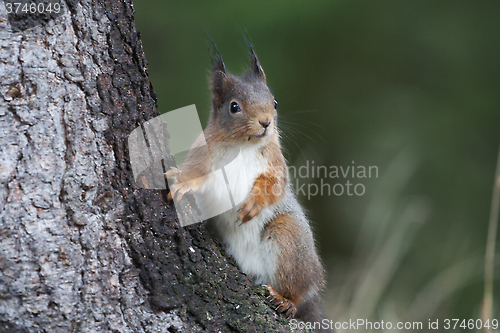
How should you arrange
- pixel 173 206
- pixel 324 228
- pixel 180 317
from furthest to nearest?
pixel 324 228
pixel 173 206
pixel 180 317

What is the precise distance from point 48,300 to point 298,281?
874mm

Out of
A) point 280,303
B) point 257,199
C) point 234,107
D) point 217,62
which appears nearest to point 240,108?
point 234,107

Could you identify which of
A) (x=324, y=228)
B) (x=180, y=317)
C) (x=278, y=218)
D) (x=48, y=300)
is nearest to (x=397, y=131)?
(x=324, y=228)

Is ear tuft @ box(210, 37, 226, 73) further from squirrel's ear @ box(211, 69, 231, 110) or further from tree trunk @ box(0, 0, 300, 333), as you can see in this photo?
tree trunk @ box(0, 0, 300, 333)

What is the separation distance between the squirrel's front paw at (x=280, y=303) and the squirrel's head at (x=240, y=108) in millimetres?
558

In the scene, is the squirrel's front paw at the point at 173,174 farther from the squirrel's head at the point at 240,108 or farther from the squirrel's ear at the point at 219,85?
the squirrel's ear at the point at 219,85

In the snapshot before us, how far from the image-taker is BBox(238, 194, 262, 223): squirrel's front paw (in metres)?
1.46

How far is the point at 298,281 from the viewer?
1542 millimetres

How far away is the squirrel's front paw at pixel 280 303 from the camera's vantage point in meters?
1.41

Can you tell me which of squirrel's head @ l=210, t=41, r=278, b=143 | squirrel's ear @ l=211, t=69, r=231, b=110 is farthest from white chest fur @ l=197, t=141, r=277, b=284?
squirrel's ear @ l=211, t=69, r=231, b=110

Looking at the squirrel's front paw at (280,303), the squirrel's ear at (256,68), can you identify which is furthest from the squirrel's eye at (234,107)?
the squirrel's front paw at (280,303)

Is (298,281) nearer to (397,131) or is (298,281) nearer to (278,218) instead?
(278,218)

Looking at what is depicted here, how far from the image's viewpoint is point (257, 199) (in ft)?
4.94

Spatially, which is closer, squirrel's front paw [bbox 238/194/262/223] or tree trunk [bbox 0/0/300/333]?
tree trunk [bbox 0/0/300/333]
